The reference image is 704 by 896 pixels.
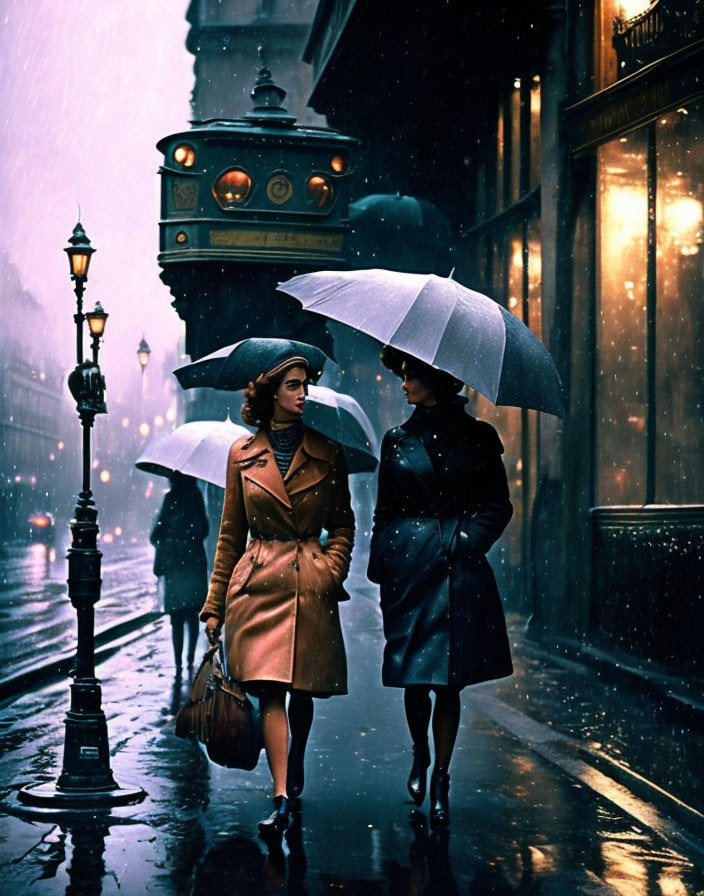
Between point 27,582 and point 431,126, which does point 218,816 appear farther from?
point 27,582

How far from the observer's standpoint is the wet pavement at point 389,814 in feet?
19.2

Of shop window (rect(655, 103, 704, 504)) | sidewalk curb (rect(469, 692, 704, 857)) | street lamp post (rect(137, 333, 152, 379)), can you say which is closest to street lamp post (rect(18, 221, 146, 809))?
sidewalk curb (rect(469, 692, 704, 857))

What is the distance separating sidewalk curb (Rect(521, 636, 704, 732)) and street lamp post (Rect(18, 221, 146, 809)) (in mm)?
4076

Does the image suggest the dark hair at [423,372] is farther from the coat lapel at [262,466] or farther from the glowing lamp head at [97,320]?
the glowing lamp head at [97,320]

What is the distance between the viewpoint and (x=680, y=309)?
1195 cm

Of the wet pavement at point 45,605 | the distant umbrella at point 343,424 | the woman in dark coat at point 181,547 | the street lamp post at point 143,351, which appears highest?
the street lamp post at point 143,351

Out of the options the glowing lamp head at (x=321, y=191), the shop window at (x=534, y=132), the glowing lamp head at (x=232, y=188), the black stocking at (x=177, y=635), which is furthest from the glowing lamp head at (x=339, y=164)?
the black stocking at (x=177, y=635)

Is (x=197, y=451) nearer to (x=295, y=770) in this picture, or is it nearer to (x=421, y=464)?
(x=295, y=770)

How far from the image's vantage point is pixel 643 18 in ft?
42.3

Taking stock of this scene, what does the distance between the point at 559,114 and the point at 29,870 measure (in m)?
10.8

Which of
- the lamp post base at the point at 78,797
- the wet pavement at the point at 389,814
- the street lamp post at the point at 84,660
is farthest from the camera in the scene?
the street lamp post at the point at 84,660

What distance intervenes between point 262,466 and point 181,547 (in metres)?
6.44

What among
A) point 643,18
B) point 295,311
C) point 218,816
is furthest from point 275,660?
point 295,311

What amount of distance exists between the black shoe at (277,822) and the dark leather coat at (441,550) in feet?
2.53
